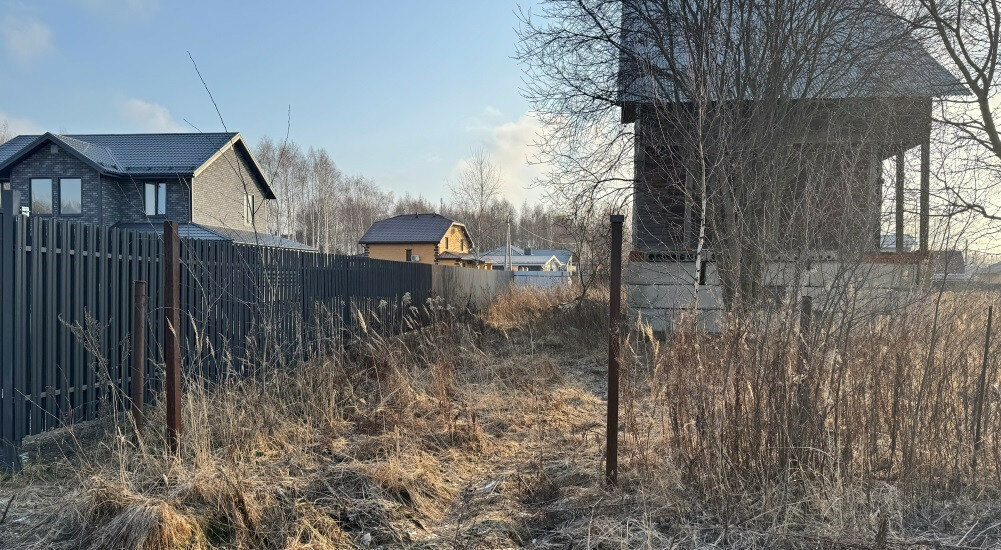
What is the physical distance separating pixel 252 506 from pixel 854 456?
3087mm

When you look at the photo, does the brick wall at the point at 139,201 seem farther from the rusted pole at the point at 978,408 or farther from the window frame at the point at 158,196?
the rusted pole at the point at 978,408

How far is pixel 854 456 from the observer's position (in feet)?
9.66

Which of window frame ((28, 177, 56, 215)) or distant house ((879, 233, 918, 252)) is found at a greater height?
window frame ((28, 177, 56, 215))

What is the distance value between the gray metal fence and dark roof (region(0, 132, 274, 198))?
17.4 metres

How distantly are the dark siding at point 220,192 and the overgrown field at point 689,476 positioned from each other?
19.8 meters

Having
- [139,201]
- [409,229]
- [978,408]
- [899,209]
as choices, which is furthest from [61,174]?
[978,408]

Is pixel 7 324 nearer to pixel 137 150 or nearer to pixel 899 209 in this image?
pixel 899 209

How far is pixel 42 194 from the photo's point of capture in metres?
21.6

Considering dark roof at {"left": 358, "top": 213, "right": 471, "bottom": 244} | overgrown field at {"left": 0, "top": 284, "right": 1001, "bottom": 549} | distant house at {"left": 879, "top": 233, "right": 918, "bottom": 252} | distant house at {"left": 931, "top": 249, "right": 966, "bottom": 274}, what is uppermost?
dark roof at {"left": 358, "top": 213, "right": 471, "bottom": 244}

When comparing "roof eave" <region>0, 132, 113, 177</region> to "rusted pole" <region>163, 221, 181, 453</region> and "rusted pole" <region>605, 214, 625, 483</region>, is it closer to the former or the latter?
"rusted pole" <region>163, 221, 181, 453</region>

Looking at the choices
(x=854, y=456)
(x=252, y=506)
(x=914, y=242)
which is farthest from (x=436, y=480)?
(x=914, y=242)

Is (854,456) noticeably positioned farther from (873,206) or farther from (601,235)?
(601,235)

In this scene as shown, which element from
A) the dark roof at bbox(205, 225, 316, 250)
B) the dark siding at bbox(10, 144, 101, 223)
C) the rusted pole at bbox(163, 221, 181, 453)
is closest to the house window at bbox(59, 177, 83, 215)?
the dark siding at bbox(10, 144, 101, 223)

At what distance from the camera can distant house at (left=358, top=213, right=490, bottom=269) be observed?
42.3 meters
